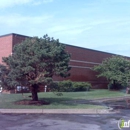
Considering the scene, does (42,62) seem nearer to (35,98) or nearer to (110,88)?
(35,98)

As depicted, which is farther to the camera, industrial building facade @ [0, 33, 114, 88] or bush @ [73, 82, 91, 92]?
industrial building facade @ [0, 33, 114, 88]

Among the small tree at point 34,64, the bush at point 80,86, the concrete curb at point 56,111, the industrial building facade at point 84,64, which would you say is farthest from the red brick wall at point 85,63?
the concrete curb at point 56,111

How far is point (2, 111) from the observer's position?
17219 millimetres

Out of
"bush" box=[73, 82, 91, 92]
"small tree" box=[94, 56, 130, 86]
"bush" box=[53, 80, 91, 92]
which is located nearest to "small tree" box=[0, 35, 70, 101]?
"bush" box=[53, 80, 91, 92]

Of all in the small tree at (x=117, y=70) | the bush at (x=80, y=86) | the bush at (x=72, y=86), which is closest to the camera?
the bush at (x=72, y=86)

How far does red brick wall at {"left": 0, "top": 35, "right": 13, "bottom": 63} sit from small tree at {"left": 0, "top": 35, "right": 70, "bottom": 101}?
1461 centimetres

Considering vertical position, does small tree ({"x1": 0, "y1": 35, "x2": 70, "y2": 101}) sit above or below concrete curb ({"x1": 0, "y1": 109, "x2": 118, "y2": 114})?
above

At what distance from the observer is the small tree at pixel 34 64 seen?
19.4m

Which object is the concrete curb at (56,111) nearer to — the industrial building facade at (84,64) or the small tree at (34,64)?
the small tree at (34,64)

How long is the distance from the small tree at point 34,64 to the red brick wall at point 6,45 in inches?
575

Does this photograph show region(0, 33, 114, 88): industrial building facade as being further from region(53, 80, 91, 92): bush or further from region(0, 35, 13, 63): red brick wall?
region(0, 35, 13, 63): red brick wall

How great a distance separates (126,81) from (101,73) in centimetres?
489

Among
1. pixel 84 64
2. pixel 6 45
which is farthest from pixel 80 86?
pixel 6 45

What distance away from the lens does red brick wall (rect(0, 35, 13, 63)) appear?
3514 centimetres
